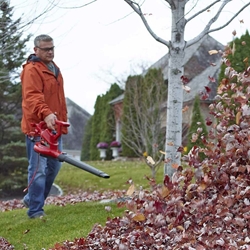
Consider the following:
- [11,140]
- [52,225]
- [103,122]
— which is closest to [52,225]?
[52,225]

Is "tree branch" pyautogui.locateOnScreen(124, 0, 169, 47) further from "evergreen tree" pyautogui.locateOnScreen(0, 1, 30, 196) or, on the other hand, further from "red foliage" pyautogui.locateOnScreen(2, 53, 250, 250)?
"evergreen tree" pyautogui.locateOnScreen(0, 1, 30, 196)

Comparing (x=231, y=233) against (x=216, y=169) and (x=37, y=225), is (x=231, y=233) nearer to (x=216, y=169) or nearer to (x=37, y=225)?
(x=216, y=169)

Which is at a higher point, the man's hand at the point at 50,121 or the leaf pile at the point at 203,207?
the man's hand at the point at 50,121

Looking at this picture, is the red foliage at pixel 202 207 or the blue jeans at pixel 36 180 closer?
the red foliage at pixel 202 207

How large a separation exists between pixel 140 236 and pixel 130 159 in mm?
18716

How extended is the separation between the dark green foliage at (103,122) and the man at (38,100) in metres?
19.9

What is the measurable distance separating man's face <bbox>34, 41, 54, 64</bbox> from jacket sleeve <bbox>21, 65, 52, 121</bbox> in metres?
0.18

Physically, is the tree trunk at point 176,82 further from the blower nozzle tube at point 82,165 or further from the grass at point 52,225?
Result: the blower nozzle tube at point 82,165

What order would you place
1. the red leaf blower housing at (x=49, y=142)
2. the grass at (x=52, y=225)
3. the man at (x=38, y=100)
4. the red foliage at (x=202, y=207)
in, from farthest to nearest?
the man at (x=38, y=100), the red leaf blower housing at (x=49, y=142), the grass at (x=52, y=225), the red foliage at (x=202, y=207)

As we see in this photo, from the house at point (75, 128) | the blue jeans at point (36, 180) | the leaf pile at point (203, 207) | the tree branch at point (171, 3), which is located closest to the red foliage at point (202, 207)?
the leaf pile at point (203, 207)

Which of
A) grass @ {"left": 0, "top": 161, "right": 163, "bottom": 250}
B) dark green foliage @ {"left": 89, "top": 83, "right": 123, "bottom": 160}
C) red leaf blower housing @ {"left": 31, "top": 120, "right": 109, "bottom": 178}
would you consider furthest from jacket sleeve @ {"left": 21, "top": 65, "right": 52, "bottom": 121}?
dark green foliage @ {"left": 89, "top": 83, "right": 123, "bottom": 160}

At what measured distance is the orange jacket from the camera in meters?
4.78

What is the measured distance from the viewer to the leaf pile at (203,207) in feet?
9.51

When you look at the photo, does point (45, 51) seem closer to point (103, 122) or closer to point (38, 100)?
point (38, 100)
